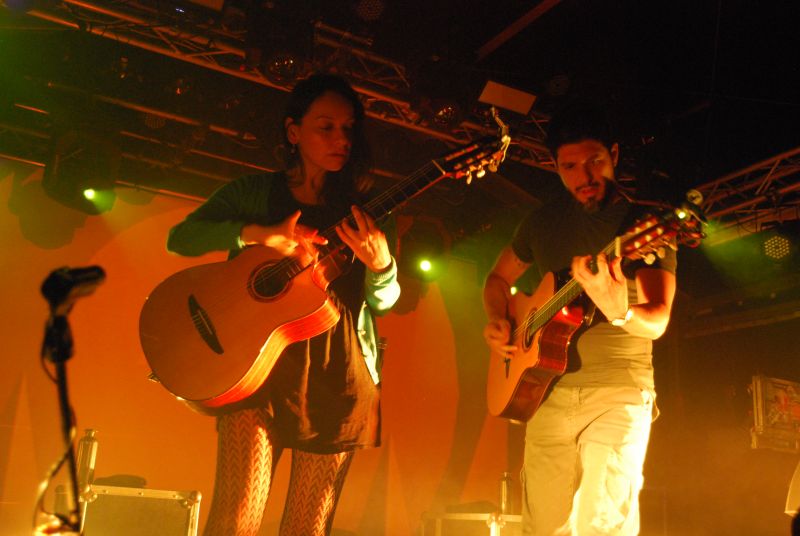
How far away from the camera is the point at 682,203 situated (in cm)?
297

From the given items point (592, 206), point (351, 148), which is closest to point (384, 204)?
point (351, 148)

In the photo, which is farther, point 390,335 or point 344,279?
point 390,335

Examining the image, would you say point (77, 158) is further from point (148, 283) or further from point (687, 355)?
point (687, 355)

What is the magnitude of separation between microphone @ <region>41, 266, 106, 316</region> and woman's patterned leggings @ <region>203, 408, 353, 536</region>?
133cm

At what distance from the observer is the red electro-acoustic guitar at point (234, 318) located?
266 cm

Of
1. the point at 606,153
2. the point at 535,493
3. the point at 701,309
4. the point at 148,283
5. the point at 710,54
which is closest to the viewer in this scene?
the point at 535,493

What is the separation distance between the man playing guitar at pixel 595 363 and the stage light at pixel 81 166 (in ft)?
16.0

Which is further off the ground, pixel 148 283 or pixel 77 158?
pixel 77 158

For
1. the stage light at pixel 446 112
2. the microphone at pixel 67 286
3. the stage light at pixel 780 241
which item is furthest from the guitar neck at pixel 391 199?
the stage light at pixel 780 241

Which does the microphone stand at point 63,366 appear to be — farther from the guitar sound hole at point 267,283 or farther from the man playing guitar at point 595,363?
the man playing guitar at point 595,363

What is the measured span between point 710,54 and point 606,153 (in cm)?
345

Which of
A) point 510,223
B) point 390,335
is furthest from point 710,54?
point 390,335

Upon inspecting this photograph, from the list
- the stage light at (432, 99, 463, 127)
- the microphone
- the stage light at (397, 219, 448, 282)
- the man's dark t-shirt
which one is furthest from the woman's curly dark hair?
the stage light at (397, 219, 448, 282)

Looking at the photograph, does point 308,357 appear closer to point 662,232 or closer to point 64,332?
point 64,332
